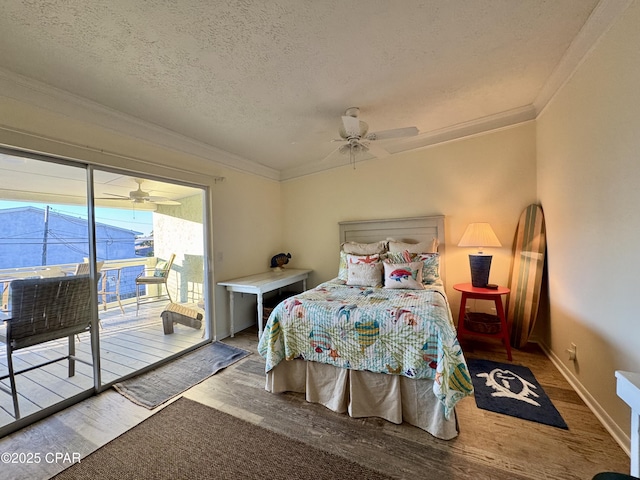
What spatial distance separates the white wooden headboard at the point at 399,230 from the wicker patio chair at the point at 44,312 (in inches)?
121

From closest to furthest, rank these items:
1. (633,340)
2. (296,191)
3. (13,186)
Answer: (633,340) < (13,186) < (296,191)

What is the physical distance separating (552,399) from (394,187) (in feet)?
9.01

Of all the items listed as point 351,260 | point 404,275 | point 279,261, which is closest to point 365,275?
point 351,260

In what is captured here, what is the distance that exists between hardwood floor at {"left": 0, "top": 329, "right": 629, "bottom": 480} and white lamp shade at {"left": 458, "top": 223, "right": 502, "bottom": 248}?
133 centimetres

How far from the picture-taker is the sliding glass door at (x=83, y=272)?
1.89 metres

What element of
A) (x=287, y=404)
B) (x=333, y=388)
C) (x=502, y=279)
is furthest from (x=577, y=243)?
(x=287, y=404)

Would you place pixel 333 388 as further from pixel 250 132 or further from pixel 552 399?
pixel 250 132

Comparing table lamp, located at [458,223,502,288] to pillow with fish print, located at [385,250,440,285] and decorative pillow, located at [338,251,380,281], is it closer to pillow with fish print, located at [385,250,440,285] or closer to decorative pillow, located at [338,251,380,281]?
pillow with fish print, located at [385,250,440,285]

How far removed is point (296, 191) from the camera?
4441mm

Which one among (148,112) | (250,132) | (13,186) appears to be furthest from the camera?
(250,132)

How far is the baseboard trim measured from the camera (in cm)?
149

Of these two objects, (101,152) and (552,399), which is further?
(101,152)

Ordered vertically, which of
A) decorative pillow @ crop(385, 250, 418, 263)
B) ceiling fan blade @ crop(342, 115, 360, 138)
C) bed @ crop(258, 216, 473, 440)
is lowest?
bed @ crop(258, 216, 473, 440)

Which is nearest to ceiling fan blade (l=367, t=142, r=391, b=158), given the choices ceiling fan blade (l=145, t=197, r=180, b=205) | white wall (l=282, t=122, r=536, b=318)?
white wall (l=282, t=122, r=536, b=318)
